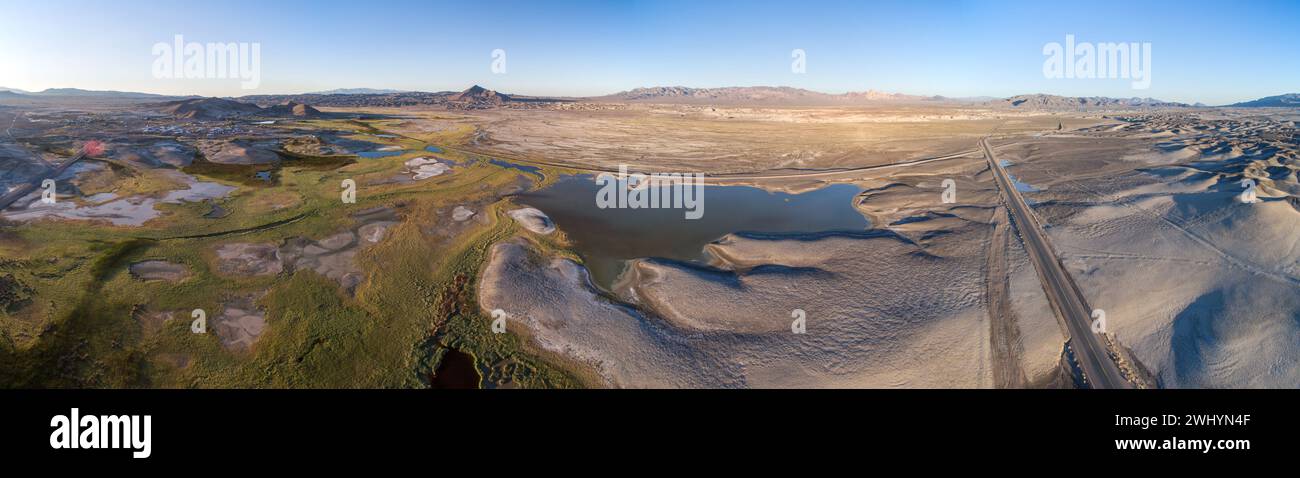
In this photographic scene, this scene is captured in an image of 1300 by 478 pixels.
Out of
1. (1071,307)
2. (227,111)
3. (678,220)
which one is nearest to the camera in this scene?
(1071,307)

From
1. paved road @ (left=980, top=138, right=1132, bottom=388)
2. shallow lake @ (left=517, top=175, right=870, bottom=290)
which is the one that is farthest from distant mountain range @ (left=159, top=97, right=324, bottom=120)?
paved road @ (left=980, top=138, right=1132, bottom=388)

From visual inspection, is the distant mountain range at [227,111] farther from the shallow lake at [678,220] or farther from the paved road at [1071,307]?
the paved road at [1071,307]

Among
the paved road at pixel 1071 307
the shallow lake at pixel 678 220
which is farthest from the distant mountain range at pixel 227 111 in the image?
the paved road at pixel 1071 307

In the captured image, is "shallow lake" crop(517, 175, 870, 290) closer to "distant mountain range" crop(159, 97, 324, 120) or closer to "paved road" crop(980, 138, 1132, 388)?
"paved road" crop(980, 138, 1132, 388)

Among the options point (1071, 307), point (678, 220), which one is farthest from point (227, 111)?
point (1071, 307)

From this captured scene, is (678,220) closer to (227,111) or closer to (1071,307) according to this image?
(1071,307)
